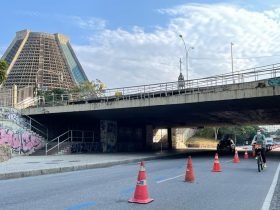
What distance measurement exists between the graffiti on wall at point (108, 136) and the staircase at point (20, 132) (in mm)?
6632

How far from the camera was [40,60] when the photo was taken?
145250 mm

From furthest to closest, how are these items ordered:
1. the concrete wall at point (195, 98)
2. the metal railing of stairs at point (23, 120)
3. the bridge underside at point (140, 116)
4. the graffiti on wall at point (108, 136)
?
1. the graffiti on wall at point (108, 136)
2. the metal railing of stairs at point (23, 120)
3. the bridge underside at point (140, 116)
4. the concrete wall at point (195, 98)

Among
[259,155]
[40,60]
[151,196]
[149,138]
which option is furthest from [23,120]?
[40,60]

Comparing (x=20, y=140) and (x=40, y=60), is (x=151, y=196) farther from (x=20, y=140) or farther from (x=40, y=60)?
(x=40, y=60)

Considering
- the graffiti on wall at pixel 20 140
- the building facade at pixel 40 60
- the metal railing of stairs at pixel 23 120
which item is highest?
the building facade at pixel 40 60

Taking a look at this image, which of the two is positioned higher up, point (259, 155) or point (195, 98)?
point (195, 98)

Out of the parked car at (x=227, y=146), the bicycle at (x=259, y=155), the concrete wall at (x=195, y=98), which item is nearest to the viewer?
the bicycle at (x=259, y=155)

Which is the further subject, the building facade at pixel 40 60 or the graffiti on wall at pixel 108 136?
the building facade at pixel 40 60

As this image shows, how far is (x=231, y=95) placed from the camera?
94.6 ft

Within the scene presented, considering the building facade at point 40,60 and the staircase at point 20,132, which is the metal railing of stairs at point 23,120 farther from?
the building facade at point 40,60

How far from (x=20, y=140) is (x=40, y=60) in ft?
383

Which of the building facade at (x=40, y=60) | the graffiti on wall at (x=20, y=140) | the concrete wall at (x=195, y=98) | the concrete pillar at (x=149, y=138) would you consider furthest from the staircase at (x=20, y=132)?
the building facade at (x=40, y=60)

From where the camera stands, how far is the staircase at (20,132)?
1272 inches

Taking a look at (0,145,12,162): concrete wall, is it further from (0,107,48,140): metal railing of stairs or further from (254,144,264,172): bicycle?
(254,144,264,172): bicycle
